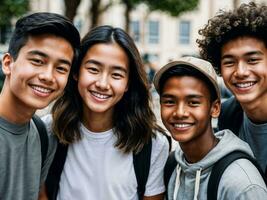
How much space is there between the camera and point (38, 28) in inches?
103

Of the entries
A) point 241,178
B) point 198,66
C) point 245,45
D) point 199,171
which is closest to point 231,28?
point 245,45

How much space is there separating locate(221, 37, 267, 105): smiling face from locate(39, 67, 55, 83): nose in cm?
104

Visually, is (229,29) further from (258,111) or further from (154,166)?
(154,166)

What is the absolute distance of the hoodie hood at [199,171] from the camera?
2.49 metres

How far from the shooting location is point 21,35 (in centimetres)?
266

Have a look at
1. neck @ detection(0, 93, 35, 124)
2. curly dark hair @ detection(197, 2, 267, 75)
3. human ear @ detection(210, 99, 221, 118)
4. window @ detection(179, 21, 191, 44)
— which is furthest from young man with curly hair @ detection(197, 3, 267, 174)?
window @ detection(179, 21, 191, 44)

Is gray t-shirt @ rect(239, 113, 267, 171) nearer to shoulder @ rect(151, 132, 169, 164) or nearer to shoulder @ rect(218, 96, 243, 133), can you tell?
shoulder @ rect(218, 96, 243, 133)

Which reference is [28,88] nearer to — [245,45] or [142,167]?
[142,167]

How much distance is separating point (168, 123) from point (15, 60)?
93 cm

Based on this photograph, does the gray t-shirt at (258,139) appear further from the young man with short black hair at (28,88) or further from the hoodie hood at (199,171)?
the young man with short black hair at (28,88)

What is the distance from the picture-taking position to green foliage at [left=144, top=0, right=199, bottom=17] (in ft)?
60.7

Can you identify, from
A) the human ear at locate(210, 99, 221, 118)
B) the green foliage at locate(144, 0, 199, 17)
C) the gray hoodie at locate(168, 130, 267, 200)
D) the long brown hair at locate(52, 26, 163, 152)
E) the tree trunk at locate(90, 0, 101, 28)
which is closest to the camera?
the gray hoodie at locate(168, 130, 267, 200)

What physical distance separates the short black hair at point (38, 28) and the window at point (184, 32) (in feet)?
134

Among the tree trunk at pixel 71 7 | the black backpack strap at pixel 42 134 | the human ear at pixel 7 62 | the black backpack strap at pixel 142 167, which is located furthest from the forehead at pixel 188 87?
the tree trunk at pixel 71 7
